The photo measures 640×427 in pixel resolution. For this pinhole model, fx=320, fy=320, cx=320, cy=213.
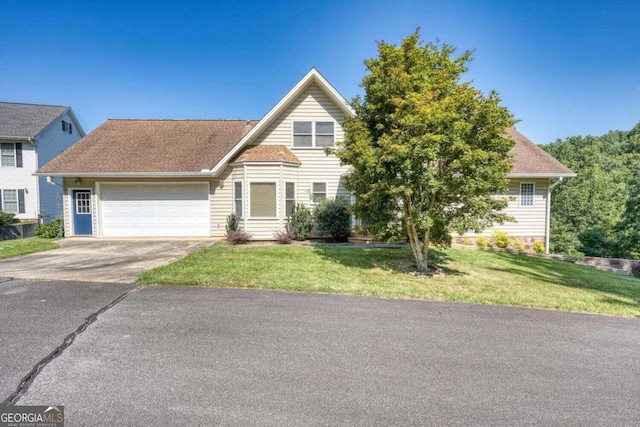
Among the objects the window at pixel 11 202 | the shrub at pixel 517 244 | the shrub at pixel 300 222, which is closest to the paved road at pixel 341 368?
the shrub at pixel 300 222

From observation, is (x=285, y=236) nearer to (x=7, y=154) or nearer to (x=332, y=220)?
(x=332, y=220)

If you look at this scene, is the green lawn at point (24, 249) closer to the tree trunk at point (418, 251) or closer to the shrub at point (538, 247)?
the tree trunk at point (418, 251)

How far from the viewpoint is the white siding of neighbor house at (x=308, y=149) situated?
14430 millimetres

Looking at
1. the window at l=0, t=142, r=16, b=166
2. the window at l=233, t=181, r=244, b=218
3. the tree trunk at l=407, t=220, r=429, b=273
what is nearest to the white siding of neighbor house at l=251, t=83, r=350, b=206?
the window at l=233, t=181, r=244, b=218

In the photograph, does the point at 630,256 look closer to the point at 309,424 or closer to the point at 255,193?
the point at 255,193

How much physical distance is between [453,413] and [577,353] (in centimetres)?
252

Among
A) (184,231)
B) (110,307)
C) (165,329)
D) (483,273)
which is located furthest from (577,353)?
(184,231)

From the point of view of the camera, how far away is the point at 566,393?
3.28 meters

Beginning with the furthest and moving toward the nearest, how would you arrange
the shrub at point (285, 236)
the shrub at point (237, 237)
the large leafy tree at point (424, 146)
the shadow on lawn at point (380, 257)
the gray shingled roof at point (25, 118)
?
the gray shingled roof at point (25, 118) → the shrub at point (285, 236) → the shrub at point (237, 237) → the shadow on lawn at point (380, 257) → the large leafy tree at point (424, 146)

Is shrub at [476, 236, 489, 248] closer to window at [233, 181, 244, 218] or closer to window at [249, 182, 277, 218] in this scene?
window at [249, 182, 277, 218]

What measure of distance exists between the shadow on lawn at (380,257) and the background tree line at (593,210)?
43.9ft

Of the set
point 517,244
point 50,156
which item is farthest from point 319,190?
point 50,156

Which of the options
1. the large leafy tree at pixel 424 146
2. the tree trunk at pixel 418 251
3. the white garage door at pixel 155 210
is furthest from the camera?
the white garage door at pixel 155 210

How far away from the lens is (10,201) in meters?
19.4
